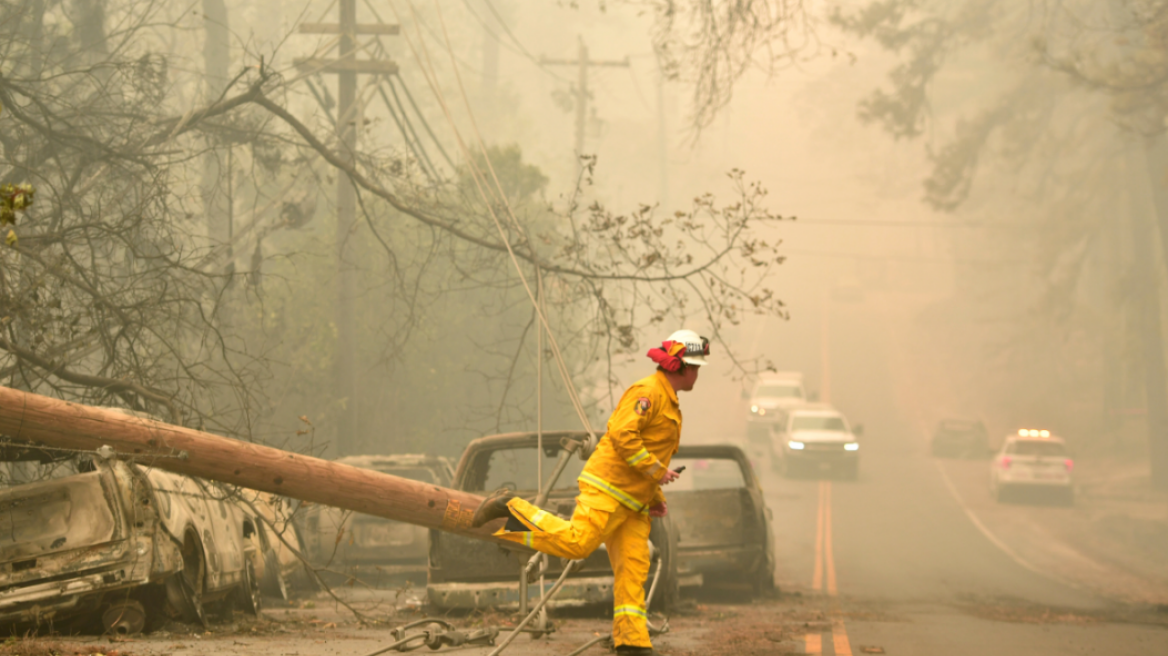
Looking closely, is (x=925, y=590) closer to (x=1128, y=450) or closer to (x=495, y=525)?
(x=495, y=525)

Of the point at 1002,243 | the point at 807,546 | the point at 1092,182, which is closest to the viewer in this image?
the point at 807,546

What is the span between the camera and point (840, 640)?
8.49m

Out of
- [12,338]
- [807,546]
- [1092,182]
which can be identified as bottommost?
[807,546]

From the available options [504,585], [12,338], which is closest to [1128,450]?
[504,585]

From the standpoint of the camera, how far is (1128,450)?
115 feet

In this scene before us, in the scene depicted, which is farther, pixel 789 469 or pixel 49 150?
pixel 789 469

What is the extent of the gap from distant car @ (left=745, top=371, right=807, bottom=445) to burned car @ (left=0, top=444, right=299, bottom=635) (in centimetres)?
2872

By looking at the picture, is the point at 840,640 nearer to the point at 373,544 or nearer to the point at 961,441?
the point at 373,544

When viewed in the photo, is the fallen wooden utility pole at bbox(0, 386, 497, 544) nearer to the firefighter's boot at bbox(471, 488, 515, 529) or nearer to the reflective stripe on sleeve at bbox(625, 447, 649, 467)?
the firefighter's boot at bbox(471, 488, 515, 529)

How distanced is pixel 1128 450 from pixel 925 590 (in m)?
23.3

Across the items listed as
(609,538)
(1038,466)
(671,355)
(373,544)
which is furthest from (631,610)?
(1038,466)

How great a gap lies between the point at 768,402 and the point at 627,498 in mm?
30892

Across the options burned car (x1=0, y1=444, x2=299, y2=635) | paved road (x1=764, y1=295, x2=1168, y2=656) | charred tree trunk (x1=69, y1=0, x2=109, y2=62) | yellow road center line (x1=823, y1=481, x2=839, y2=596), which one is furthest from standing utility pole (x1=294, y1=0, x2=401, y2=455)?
burned car (x1=0, y1=444, x2=299, y2=635)

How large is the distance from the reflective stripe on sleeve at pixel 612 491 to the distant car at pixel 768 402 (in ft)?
96.0
